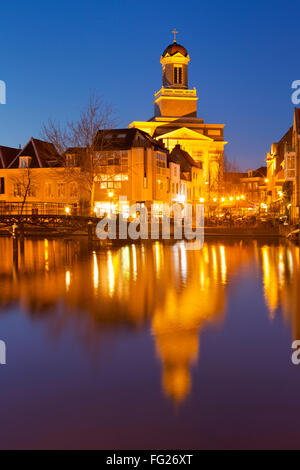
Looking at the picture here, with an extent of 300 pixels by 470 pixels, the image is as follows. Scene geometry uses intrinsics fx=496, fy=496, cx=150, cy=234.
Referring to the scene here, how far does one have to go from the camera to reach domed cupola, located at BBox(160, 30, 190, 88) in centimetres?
10044

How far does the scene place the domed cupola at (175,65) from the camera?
10044 cm

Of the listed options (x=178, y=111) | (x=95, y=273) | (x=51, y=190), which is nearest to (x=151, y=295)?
(x=95, y=273)

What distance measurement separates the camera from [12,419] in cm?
528

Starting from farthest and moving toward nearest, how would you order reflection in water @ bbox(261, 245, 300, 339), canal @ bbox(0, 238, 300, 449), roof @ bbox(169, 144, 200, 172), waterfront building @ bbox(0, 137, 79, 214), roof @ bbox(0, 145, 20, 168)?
1. roof @ bbox(169, 144, 200, 172)
2. roof @ bbox(0, 145, 20, 168)
3. waterfront building @ bbox(0, 137, 79, 214)
4. reflection in water @ bbox(261, 245, 300, 339)
5. canal @ bbox(0, 238, 300, 449)

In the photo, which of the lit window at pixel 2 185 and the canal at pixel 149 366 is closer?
the canal at pixel 149 366

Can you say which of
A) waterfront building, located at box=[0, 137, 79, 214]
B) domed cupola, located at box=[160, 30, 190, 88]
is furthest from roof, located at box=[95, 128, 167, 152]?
domed cupola, located at box=[160, 30, 190, 88]

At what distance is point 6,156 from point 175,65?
46.8 m

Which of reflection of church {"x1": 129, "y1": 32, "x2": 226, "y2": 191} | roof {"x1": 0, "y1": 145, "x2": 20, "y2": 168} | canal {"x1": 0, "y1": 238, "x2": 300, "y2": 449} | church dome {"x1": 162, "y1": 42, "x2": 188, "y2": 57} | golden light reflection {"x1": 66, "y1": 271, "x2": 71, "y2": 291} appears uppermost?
church dome {"x1": 162, "y1": 42, "x2": 188, "y2": 57}

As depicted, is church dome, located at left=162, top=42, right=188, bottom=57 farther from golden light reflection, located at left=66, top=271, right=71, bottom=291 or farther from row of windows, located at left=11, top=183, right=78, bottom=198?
golden light reflection, located at left=66, top=271, right=71, bottom=291

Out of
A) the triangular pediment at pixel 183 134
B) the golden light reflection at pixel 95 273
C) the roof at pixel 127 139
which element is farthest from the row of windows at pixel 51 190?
the golden light reflection at pixel 95 273

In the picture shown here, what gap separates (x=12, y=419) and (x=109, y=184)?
58852 millimetres

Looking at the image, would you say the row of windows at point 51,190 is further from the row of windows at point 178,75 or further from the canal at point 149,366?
the canal at point 149,366

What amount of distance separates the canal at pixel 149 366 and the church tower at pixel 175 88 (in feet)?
298

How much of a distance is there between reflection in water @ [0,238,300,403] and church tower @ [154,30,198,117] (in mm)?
82939
